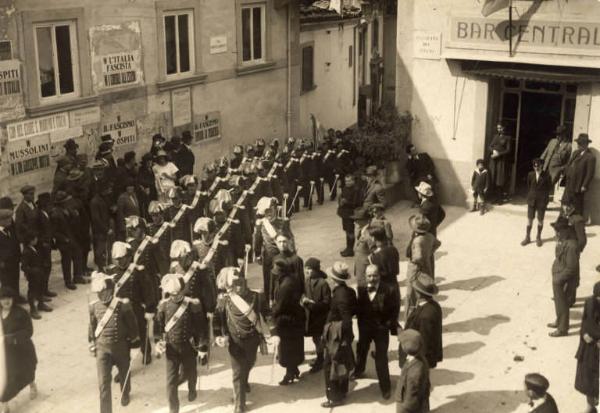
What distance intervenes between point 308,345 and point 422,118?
8.24 meters

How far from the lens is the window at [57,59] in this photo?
48.4 feet

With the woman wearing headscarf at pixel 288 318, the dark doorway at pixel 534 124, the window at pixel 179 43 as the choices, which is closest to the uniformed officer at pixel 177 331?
the woman wearing headscarf at pixel 288 318

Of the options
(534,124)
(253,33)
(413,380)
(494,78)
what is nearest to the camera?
(413,380)

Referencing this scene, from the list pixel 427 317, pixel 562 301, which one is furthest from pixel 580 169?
pixel 427 317

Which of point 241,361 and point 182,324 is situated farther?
point 241,361

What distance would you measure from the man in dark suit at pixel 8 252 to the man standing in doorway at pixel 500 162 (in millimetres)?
10116

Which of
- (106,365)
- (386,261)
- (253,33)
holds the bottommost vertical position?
(106,365)

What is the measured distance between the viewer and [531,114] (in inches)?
712

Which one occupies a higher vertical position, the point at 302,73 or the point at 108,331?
the point at 302,73

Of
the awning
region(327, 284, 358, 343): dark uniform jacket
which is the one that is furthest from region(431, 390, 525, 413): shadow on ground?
the awning

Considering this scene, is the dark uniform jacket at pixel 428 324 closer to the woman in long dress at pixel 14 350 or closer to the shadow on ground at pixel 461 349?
the shadow on ground at pixel 461 349

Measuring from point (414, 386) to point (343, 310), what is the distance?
1.59 metres

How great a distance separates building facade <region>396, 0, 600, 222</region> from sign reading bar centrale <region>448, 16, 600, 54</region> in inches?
0.8

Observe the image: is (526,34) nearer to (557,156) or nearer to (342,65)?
(557,156)
